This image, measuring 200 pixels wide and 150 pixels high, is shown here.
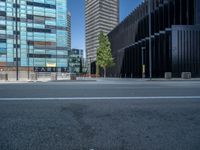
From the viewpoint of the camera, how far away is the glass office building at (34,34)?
8138cm

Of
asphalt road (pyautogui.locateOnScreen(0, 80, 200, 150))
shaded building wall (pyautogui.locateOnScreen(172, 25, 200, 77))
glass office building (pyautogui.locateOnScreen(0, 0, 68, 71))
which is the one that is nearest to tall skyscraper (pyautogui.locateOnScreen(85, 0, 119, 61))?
glass office building (pyautogui.locateOnScreen(0, 0, 68, 71))

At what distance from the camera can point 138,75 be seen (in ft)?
184

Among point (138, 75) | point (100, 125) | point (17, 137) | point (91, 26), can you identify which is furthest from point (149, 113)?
point (91, 26)

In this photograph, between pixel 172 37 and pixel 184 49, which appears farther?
pixel 172 37

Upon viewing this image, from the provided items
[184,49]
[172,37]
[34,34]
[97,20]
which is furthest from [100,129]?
[97,20]

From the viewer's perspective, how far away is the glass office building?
8138 centimetres

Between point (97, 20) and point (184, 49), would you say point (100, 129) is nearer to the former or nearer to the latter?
point (184, 49)

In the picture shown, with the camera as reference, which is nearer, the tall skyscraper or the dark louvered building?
the dark louvered building

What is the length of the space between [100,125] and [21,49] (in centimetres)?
8373

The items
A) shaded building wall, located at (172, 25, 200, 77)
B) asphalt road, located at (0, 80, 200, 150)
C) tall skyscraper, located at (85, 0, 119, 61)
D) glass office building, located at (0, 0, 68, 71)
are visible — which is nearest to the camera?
asphalt road, located at (0, 80, 200, 150)

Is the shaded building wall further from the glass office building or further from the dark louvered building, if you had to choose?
the glass office building

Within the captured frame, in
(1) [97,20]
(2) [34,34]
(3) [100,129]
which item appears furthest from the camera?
(1) [97,20]

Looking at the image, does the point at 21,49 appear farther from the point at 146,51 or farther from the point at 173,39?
the point at 173,39

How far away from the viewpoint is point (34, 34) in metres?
85.9
